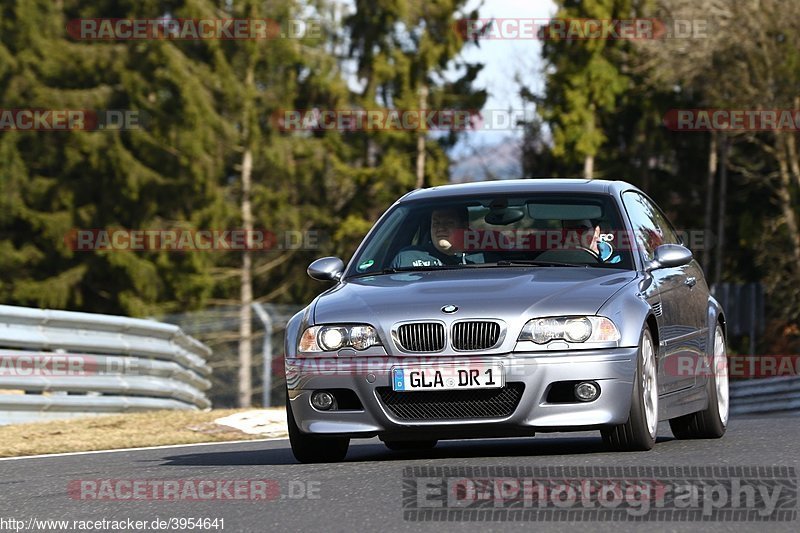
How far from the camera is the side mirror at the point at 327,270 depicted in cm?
963

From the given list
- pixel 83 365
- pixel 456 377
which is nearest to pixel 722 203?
pixel 83 365

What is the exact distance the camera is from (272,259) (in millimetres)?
48812

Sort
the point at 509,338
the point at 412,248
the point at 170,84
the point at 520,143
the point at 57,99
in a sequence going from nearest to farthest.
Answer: the point at 509,338 < the point at 412,248 < the point at 170,84 < the point at 57,99 < the point at 520,143

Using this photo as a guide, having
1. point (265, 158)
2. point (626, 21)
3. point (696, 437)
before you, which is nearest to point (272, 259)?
point (265, 158)

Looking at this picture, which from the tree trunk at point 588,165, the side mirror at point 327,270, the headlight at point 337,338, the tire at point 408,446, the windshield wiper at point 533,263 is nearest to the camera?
the headlight at point 337,338

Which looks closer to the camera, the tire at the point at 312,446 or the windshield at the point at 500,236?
the tire at the point at 312,446

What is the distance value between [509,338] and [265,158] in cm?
3821

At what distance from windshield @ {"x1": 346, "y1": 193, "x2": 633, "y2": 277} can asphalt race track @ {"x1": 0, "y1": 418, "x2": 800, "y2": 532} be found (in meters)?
1.11

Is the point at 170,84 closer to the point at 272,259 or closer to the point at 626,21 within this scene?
the point at 272,259

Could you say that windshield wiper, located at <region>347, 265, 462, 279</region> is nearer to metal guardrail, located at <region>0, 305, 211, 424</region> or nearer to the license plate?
the license plate

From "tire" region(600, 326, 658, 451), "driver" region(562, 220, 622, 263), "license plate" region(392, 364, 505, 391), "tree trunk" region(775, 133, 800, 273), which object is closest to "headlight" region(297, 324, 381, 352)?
"license plate" region(392, 364, 505, 391)

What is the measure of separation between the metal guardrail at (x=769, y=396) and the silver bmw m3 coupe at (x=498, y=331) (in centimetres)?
736

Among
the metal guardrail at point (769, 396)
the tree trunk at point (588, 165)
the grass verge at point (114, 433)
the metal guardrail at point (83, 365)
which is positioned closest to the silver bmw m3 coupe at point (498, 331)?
the grass verge at point (114, 433)

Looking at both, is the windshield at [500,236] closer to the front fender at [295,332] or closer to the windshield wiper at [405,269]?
the windshield wiper at [405,269]
